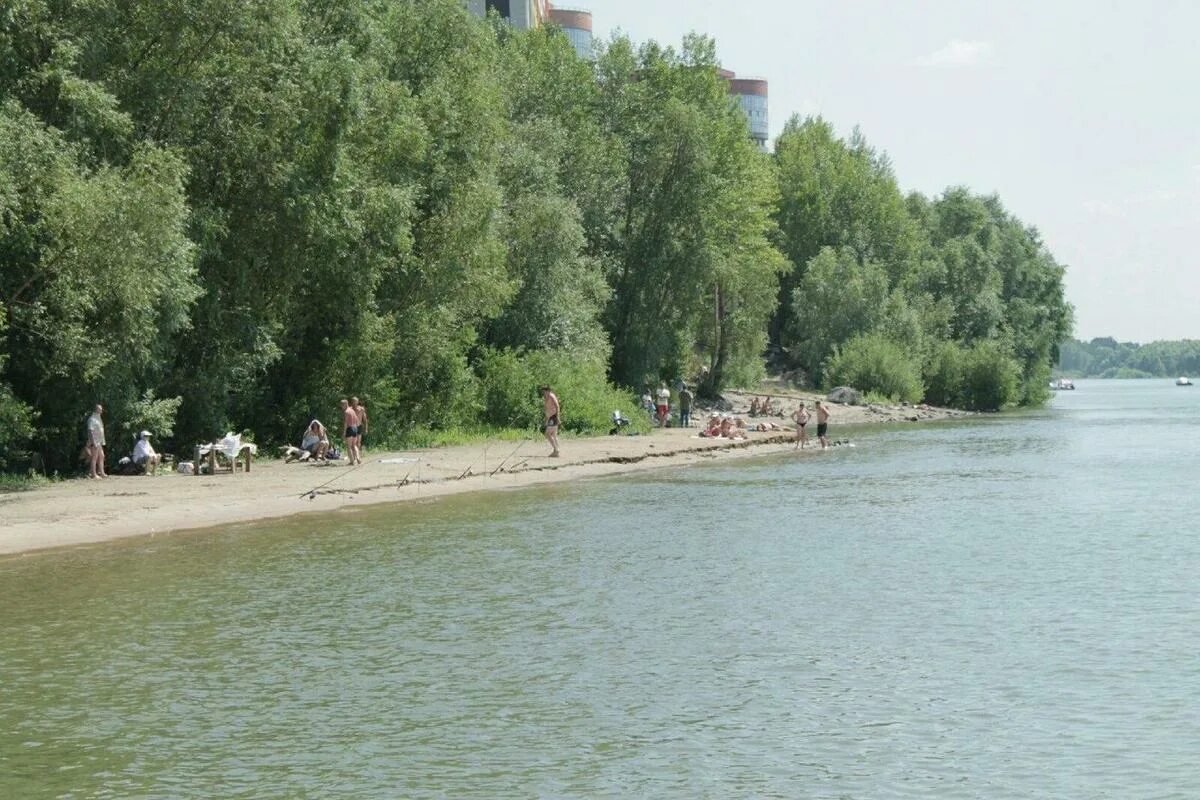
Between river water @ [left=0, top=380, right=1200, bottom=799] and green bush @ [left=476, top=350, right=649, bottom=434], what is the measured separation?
2192 cm

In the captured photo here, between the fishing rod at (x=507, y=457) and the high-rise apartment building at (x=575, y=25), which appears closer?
the fishing rod at (x=507, y=457)

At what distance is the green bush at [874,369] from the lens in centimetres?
9250

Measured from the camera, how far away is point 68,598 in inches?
787

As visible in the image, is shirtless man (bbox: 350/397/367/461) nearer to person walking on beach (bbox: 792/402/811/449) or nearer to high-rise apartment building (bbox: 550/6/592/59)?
person walking on beach (bbox: 792/402/811/449)

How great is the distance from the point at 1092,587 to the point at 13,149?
2237cm

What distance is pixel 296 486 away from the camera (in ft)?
111

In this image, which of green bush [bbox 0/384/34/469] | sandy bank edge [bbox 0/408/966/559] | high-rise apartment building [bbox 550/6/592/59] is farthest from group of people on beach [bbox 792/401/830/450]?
high-rise apartment building [bbox 550/6/592/59]

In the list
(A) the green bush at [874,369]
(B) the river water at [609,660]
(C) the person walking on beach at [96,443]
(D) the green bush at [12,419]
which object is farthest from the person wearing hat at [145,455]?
(A) the green bush at [874,369]

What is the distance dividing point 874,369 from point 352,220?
58836 millimetres

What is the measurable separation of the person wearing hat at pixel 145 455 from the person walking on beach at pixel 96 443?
2.81 feet

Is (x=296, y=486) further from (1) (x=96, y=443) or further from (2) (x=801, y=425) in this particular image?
(2) (x=801, y=425)

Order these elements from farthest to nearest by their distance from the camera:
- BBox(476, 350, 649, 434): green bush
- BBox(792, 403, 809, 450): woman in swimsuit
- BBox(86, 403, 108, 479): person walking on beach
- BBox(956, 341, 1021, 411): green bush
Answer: BBox(956, 341, 1021, 411): green bush → BBox(792, 403, 809, 450): woman in swimsuit → BBox(476, 350, 649, 434): green bush → BBox(86, 403, 108, 479): person walking on beach

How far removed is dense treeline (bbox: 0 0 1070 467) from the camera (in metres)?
30.7

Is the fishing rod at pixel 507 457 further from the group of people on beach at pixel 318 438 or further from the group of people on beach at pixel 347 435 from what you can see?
the group of people on beach at pixel 347 435
